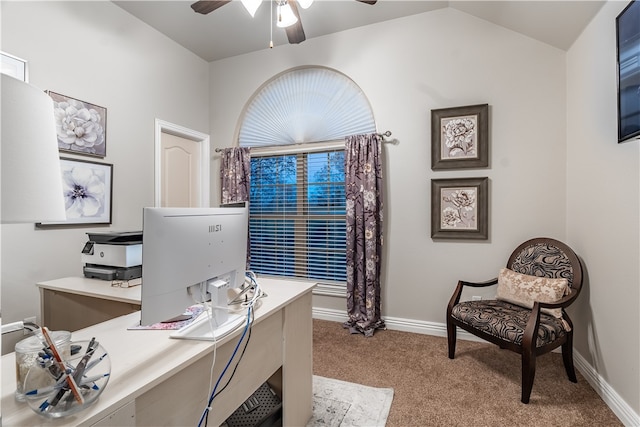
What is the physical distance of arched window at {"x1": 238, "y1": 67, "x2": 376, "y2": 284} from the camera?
3387 mm

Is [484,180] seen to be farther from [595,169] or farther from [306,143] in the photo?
[306,143]

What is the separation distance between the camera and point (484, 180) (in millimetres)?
2773

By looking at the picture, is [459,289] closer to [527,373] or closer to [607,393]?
[527,373]

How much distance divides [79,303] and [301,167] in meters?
2.38

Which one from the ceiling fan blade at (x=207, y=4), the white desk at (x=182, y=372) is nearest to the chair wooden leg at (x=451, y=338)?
the white desk at (x=182, y=372)

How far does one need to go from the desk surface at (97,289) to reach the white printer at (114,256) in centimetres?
7

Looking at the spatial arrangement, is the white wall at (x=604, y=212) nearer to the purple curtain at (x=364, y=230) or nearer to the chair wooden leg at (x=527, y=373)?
the chair wooden leg at (x=527, y=373)

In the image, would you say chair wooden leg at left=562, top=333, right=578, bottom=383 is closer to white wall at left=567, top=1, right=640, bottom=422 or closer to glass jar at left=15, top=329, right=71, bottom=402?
white wall at left=567, top=1, right=640, bottom=422

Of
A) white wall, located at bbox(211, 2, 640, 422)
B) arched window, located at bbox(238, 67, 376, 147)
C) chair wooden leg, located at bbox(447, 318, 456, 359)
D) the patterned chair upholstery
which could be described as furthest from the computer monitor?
arched window, located at bbox(238, 67, 376, 147)

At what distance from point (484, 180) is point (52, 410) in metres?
3.09

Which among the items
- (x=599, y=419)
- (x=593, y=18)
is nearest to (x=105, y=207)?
(x=599, y=419)

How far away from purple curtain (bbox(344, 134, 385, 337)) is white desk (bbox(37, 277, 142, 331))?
1971 mm

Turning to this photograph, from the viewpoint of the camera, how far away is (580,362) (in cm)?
227

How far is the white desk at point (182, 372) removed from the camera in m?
0.75
